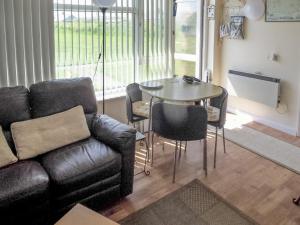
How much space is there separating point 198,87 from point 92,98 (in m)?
1.15

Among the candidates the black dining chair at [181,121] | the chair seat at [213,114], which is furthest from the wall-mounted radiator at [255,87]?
the black dining chair at [181,121]

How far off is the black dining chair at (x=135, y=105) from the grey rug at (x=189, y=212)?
3.17ft

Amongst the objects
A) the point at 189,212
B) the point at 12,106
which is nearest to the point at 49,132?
the point at 12,106

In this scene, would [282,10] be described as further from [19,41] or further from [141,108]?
[19,41]

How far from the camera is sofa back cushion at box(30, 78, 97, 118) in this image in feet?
8.29

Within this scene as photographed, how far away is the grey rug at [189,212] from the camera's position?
87.5 inches

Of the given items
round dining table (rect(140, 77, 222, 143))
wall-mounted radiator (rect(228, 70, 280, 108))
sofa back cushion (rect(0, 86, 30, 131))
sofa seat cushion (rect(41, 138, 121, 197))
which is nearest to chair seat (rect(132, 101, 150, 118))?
round dining table (rect(140, 77, 222, 143))

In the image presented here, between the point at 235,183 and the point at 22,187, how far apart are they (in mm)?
1849

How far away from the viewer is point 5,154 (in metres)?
2.13

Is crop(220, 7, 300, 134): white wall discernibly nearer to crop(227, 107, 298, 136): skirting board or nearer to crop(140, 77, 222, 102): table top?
crop(227, 107, 298, 136): skirting board

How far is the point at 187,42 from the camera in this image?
15.4 ft

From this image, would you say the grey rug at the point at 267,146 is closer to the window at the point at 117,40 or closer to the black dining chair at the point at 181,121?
the black dining chair at the point at 181,121

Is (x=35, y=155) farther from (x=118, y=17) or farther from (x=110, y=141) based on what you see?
(x=118, y=17)

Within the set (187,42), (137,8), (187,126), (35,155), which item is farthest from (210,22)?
(35,155)
